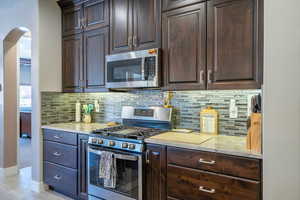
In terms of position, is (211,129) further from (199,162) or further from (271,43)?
(271,43)

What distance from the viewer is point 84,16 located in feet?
9.59

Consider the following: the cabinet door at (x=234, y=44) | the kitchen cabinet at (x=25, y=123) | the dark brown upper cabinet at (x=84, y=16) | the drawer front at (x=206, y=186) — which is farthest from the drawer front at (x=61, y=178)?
the kitchen cabinet at (x=25, y=123)

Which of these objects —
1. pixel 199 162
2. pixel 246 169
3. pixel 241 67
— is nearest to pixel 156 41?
pixel 241 67

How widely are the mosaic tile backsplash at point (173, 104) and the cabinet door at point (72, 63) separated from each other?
32cm

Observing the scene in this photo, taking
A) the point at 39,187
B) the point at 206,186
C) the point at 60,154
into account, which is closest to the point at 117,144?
the point at 206,186

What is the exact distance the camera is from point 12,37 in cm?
358

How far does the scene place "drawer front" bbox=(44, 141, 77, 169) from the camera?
8.71ft

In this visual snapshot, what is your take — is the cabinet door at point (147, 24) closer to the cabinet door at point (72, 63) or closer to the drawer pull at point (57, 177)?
the cabinet door at point (72, 63)

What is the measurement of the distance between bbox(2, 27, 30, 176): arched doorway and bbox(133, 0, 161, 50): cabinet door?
2204 millimetres

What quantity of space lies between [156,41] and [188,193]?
1.52 m

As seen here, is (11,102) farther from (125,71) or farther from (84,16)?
(125,71)

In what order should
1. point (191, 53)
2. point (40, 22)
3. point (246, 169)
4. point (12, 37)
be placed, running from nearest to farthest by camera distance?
point (246, 169) < point (191, 53) < point (40, 22) < point (12, 37)

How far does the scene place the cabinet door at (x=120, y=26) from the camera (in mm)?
2492

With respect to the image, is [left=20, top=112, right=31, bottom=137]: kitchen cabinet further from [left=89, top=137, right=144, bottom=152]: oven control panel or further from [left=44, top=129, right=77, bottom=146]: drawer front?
[left=89, top=137, right=144, bottom=152]: oven control panel
